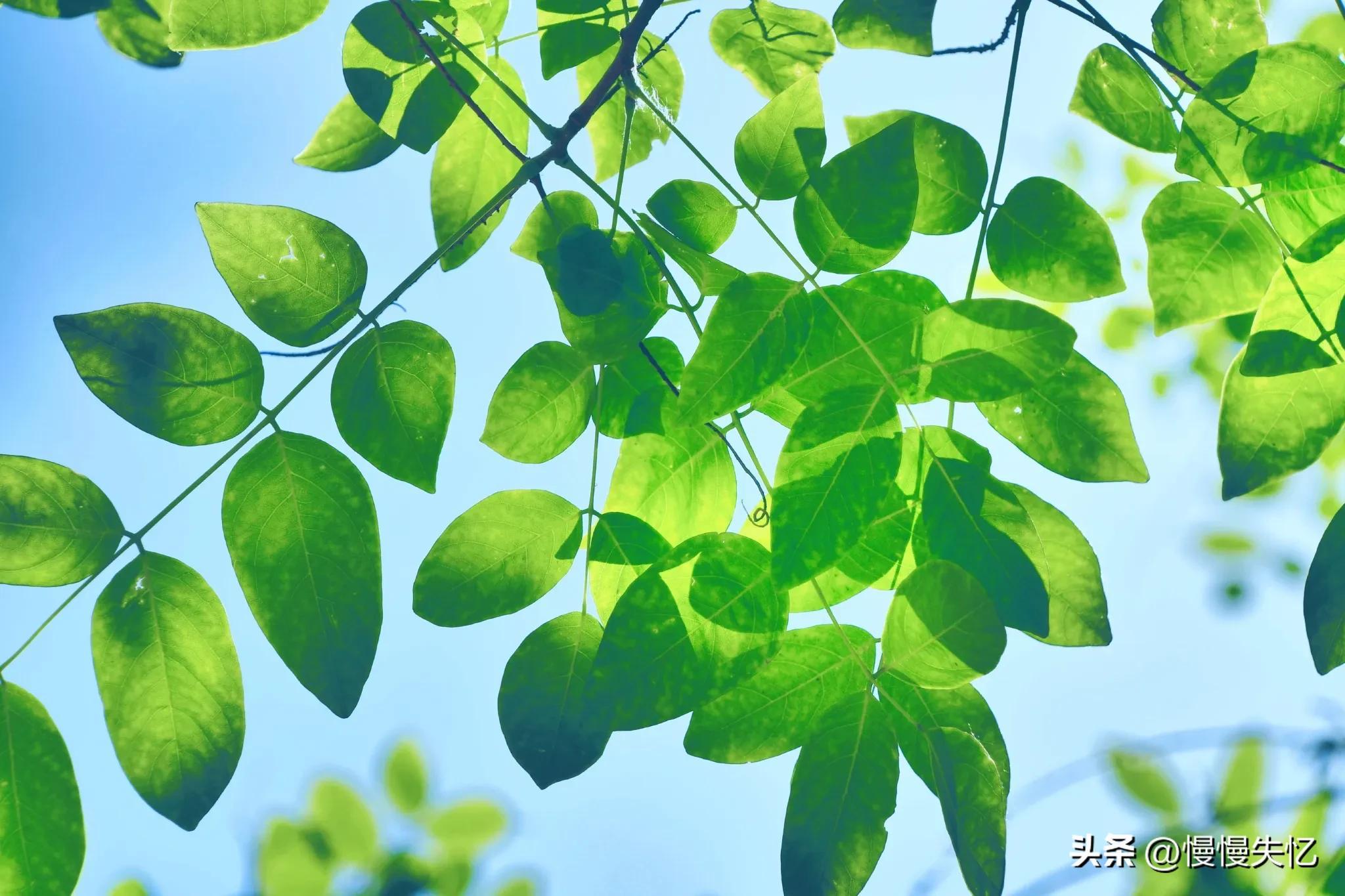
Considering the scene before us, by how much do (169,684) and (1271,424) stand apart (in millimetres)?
822

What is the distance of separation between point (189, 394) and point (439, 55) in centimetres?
35

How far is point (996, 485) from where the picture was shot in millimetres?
615

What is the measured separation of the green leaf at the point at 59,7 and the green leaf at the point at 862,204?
0.52 metres

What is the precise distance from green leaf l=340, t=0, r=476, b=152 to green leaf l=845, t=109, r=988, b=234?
0.33 meters

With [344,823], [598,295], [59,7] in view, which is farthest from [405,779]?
[59,7]

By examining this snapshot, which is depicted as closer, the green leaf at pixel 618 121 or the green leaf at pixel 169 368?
the green leaf at pixel 169 368

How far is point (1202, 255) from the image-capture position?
0.67m

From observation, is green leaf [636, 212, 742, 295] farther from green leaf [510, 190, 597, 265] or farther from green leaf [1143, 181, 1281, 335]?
green leaf [1143, 181, 1281, 335]

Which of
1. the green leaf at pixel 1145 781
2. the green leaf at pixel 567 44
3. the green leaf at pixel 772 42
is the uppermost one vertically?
the green leaf at pixel 772 42

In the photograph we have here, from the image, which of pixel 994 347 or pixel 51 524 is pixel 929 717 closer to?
pixel 994 347

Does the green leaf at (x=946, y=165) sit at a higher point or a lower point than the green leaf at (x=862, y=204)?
higher

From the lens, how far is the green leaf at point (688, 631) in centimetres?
57

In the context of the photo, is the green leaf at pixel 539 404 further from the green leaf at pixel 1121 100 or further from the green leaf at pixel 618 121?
the green leaf at pixel 1121 100

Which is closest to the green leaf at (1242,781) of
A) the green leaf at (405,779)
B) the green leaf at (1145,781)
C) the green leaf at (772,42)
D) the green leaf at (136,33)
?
the green leaf at (1145,781)
